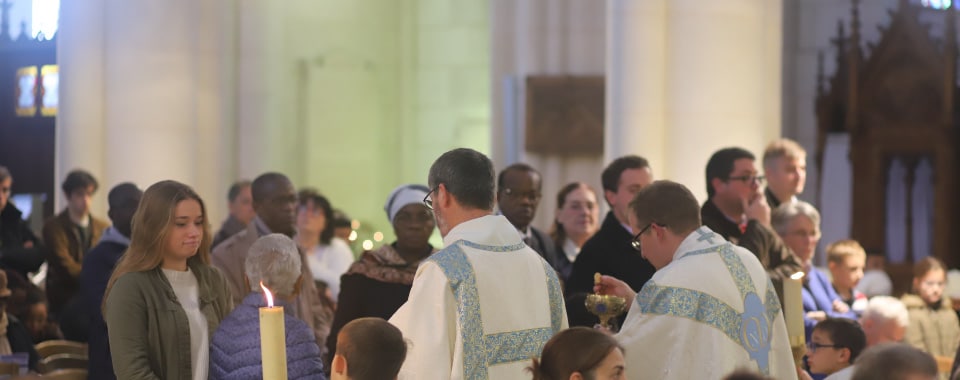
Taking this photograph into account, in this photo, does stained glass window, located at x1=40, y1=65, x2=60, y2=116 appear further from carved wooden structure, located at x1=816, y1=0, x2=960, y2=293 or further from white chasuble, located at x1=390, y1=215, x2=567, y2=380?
white chasuble, located at x1=390, y1=215, x2=567, y2=380

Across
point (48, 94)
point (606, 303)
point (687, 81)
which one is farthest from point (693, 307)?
point (48, 94)

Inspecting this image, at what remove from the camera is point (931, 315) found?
10.1 metres

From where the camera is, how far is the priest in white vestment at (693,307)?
5051 mm

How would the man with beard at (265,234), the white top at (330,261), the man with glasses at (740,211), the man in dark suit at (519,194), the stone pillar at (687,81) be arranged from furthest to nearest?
1. the white top at (330,261)
2. the stone pillar at (687,81)
3. the man in dark suit at (519,194)
4. the man with beard at (265,234)
5. the man with glasses at (740,211)

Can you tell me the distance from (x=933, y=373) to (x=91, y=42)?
26.3 ft

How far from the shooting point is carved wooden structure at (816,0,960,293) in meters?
13.2

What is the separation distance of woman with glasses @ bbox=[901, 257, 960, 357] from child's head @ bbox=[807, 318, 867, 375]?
3169 mm

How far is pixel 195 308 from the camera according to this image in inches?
216

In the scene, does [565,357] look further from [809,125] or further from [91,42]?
[809,125]

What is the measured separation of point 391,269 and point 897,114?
7653 millimetres

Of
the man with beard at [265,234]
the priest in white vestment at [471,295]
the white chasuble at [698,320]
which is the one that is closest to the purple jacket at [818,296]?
the man with beard at [265,234]

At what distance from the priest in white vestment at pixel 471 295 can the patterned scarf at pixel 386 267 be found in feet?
6.55

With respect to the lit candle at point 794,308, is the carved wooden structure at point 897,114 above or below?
above

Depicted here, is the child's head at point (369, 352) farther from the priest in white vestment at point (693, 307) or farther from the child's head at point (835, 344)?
the child's head at point (835, 344)
